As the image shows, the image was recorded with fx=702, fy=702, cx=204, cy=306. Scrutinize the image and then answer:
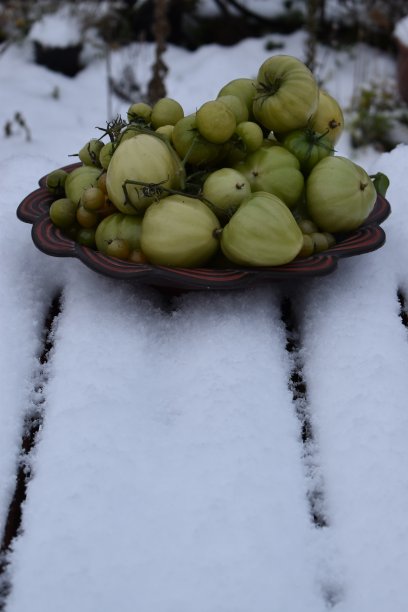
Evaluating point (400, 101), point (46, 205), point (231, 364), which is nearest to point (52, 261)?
point (46, 205)

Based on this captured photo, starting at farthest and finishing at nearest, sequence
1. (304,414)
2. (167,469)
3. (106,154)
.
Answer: (106,154), (304,414), (167,469)

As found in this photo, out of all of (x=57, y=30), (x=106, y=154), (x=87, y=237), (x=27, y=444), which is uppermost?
(x=106, y=154)

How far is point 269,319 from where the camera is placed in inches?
44.2

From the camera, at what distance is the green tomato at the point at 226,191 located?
1.10 meters

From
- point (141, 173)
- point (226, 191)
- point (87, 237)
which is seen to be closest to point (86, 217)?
point (87, 237)

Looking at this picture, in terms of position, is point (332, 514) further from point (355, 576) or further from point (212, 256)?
point (212, 256)

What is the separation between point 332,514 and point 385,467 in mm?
92

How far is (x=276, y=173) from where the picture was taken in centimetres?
113

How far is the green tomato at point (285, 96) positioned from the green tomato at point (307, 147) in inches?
0.9

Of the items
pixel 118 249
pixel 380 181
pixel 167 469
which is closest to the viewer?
pixel 167 469

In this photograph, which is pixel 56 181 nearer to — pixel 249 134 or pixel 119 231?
pixel 119 231

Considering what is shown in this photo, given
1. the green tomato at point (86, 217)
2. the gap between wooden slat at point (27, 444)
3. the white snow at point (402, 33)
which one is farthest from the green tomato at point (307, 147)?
the white snow at point (402, 33)

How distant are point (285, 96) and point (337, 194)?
0.19 m

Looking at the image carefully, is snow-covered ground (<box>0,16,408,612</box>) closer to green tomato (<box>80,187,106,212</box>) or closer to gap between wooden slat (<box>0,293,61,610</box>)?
gap between wooden slat (<box>0,293,61,610</box>)
